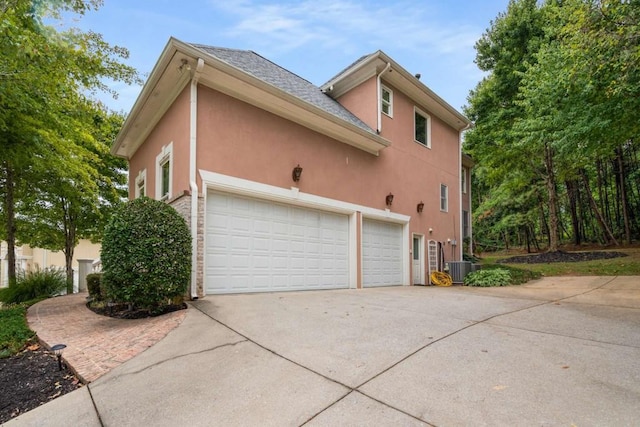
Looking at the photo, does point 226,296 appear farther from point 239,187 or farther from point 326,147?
point 326,147

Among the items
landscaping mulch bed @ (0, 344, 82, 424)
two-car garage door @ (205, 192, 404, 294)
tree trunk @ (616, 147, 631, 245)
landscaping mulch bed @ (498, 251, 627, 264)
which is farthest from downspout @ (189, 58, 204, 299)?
tree trunk @ (616, 147, 631, 245)

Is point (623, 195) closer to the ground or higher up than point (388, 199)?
higher up

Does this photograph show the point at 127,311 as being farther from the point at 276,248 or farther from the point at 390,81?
the point at 390,81

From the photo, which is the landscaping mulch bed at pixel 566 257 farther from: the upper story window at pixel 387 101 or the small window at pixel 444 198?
the upper story window at pixel 387 101

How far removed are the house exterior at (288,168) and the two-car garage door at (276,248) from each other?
27 mm

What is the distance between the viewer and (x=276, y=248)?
7.55m

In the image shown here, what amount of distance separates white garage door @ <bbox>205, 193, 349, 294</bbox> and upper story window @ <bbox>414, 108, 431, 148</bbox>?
5194 millimetres

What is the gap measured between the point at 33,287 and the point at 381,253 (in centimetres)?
977

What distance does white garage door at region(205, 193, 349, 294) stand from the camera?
21.7ft

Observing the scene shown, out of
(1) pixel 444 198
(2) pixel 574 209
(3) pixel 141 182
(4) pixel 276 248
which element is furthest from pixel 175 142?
A: (2) pixel 574 209

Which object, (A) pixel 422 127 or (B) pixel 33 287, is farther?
(A) pixel 422 127

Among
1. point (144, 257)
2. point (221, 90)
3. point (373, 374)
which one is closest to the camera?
point (373, 374)

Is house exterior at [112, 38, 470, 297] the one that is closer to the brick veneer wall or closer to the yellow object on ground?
the brick veneer wall

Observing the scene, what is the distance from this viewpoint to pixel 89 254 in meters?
21.5
